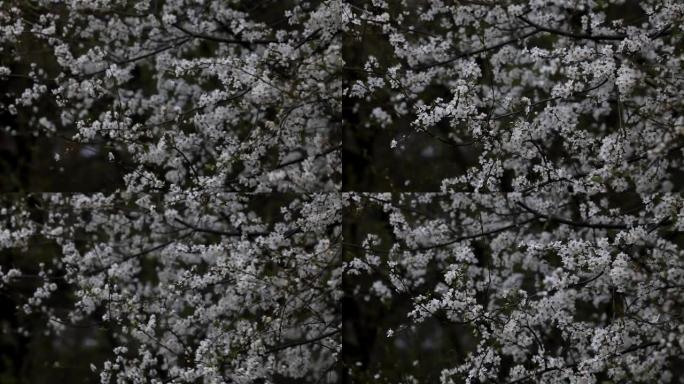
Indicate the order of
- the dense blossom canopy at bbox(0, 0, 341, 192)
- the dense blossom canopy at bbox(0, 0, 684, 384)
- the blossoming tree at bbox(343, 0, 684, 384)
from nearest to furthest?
the blossoming tree at bbox(343, 0, 684, 384)
the dense blossom canopy at bbox(0, 0, 684, 384)
the dense blossom canopy at bbox(0, 0, 341, 192)

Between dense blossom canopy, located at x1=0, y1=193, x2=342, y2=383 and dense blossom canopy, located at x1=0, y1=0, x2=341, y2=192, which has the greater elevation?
dense blossom canopy, located at x1=0, y1=0, x2=341, y2=192

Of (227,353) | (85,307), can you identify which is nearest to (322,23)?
(227,353)

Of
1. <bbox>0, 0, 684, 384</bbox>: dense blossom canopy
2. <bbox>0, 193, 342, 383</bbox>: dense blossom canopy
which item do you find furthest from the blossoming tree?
<bbox>0, 193, 342, 383</bbox>: dense blossom canopy

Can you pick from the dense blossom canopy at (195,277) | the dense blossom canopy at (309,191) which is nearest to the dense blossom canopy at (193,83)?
the dense blossom canopy at (309,191)

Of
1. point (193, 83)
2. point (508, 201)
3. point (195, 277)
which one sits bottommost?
point (195, 277)

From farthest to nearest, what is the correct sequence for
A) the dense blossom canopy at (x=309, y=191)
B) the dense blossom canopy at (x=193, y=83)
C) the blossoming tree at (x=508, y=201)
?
the dense blossom canopy at (x=193, y=83), the dense blossom canopy at (x=309, y=191), the blossoming tree at (x=508, y=201)

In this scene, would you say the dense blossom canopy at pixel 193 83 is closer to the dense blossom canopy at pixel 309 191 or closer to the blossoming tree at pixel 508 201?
the dense blossom canopy at pixel 309 191

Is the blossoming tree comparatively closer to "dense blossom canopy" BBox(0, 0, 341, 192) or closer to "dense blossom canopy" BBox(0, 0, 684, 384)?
"dense blossom canopy" BBox(0, 0, 684, 384)

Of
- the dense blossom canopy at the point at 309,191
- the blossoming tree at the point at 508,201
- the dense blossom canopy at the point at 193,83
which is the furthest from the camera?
the dense blossom canopy at the point at 193,83

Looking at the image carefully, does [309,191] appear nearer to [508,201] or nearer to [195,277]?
[195,277]

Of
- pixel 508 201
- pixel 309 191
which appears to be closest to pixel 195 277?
pixel 309 191

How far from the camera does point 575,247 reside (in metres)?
2.71

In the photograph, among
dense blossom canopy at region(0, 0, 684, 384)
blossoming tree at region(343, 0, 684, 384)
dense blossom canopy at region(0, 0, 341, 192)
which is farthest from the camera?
dense blossom canopy at region(0, 0, 341, 192)

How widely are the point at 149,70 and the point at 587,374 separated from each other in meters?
2.23
